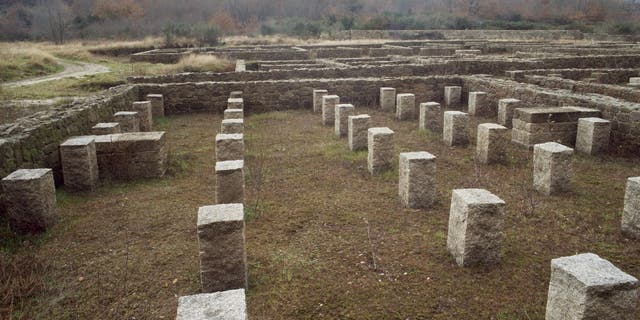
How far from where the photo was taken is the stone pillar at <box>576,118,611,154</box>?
8406mm

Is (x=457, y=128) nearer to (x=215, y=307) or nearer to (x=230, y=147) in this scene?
(x=230, y=147)

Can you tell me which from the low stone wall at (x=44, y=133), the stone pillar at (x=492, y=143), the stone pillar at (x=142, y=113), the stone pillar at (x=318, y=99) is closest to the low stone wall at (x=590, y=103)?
the stone pillar at (x=492, y=143)

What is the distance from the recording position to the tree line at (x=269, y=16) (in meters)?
53.2

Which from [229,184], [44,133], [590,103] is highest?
[590,103]

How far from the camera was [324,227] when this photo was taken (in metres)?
5.66

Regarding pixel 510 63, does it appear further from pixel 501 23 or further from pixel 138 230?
pixel 501 23

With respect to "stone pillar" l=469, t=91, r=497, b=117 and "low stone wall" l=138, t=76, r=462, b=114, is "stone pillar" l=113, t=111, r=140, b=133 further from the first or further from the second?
"stone pillar" l=469, t=91, r=497, b=117

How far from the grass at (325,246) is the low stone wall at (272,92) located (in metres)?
5.57

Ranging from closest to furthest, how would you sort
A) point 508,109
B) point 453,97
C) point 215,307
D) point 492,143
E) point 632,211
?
1. point 215,307
2. point 632,211
3. point 492,143
4. point 508,109
5. point 453,97

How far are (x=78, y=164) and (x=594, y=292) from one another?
673 cm

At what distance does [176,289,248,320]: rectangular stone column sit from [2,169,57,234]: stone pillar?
3.69 metres

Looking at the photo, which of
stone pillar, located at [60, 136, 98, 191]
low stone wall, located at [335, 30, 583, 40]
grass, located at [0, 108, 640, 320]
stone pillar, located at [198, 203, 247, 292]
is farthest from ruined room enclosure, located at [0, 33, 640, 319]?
low stone wall, located at [335, 30, 583, 40]

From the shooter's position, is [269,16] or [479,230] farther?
[269,16]

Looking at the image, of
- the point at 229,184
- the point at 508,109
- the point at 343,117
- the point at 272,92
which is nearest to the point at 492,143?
the point at 508,109
